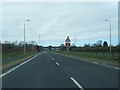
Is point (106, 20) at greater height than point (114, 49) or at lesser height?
greater

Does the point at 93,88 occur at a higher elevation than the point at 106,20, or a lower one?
lower

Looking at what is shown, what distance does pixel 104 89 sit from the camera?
9.28m

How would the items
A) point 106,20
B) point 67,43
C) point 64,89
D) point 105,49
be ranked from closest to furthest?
point 64,89 → point 106,20 → point 67,43 → point 105,49

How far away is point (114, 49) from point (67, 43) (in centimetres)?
1713

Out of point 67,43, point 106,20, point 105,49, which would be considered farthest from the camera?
point 105,49

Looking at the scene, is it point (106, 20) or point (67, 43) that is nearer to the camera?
point (106, 20)

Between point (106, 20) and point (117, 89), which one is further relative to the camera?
point (106, 20)

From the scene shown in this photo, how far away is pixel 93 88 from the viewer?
952cm

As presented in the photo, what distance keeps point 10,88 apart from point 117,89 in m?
4.81

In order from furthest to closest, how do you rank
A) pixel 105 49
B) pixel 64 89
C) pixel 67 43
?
pixel 105 49, pixel 67 43, pixel 64 89

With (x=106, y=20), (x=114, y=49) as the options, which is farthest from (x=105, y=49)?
(x=106, y=20)

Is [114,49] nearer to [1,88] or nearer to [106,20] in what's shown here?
[106,20]

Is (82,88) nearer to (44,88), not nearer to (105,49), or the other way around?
(44,88)

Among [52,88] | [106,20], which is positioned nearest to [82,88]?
[52,88]
